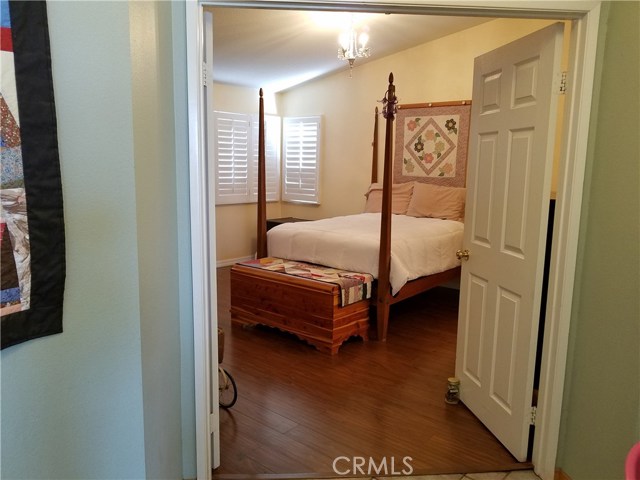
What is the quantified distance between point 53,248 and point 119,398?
463 mm

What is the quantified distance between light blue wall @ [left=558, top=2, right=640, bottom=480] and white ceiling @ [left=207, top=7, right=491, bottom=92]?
2370mm

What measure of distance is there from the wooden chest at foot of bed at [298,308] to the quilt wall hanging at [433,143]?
7.39ft

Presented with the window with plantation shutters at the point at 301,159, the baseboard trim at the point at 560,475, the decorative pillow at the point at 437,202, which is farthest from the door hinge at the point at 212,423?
the window with plantation shutters at the point at 301,159

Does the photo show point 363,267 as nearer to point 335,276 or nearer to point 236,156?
point 335,276

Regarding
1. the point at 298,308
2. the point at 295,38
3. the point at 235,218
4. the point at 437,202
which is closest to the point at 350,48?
the point at 295,38

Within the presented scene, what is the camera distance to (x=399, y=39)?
5.17 m

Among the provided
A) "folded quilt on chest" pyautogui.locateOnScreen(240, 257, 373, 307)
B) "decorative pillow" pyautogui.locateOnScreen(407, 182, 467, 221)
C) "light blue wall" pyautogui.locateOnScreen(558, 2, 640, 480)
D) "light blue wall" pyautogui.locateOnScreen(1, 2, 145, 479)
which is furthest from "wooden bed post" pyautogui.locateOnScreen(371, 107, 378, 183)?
"light blue wall" pyautogui.locateOnScreen(1, 2, 145, 479)

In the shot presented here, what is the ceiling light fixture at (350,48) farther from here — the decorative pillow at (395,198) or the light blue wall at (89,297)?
the light blue wall at (89,297)

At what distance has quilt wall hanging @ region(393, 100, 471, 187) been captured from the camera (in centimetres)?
520

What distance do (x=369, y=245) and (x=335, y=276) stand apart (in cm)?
40

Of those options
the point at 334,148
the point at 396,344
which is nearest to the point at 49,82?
the point at 396,344

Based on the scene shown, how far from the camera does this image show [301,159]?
675cm

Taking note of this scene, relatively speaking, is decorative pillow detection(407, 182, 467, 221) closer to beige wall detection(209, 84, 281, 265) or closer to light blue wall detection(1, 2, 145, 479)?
beige wall detection(209, 84, 281, 265)

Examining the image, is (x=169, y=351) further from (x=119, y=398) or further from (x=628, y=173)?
(x=628, y=173)
